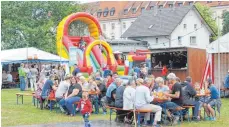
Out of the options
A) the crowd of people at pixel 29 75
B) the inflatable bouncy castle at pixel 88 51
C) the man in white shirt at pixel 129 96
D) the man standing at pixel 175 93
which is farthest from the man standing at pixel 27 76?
the man standing at pixel 175 93

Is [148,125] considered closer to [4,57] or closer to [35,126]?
[35,126]

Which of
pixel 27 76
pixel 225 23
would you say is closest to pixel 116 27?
pixel 225 23

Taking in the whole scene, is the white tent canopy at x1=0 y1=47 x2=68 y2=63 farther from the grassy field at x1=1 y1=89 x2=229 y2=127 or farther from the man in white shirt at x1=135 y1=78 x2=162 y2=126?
the man in white shirt at x1=135 y1=78 x2=162 y2=126

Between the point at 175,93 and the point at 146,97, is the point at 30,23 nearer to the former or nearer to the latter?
the point at 175,93

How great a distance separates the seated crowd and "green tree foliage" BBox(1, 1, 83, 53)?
33565mm

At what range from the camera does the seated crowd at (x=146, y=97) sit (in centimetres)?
1226

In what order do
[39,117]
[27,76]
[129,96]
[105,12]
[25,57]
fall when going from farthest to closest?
[105,12]
[27,76]
[25,57]
[39,117]
[129,96]

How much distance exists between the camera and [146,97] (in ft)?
39.7

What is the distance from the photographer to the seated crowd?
12.3 m

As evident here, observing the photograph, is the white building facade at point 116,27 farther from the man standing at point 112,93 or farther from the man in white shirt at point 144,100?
the man in white shirt at point 144,100

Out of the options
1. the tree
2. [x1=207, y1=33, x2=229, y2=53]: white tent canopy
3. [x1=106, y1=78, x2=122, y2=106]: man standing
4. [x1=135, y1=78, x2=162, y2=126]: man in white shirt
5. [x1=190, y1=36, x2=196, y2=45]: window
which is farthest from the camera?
[x1=190, y1=36, x2=196, y2=45]: window

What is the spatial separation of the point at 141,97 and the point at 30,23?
39.0 metres

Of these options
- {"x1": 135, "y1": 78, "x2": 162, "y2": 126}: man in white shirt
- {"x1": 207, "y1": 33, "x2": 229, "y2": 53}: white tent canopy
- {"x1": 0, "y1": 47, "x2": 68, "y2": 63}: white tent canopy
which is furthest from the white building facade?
{"x1": 135, "y1": 78, "x2": 162, "y2": 126}: man in white shirt

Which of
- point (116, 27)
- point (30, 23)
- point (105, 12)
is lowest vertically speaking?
point (30, 23)
